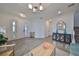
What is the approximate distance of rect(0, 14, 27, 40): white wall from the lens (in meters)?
2.13

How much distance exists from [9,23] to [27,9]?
1.48 ft

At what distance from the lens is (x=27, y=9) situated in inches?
86.3

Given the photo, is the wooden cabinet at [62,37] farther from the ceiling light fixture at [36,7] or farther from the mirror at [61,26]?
the ceiling light fixture at [36,7]

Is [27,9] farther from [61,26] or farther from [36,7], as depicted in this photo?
[61,26]

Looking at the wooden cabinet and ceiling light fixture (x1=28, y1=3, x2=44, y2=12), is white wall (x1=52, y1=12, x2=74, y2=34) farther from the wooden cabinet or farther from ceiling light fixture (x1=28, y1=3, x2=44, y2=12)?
ceiling light fixture (x1=28, y1=3, x2=44, y2=12)

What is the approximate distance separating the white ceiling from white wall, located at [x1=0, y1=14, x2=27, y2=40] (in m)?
0.09

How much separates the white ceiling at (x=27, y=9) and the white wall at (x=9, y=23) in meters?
0.09

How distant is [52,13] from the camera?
2295 millimetres

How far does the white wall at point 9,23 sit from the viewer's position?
2.13 metres

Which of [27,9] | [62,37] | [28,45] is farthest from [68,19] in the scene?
[28,45]

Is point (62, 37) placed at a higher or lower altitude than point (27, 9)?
lower

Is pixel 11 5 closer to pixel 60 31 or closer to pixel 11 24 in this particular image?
pixel 11 24

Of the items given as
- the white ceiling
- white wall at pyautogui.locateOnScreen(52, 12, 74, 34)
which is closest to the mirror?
white wall at pyautogui.locateOnScreen(52, 12, 74, 34)

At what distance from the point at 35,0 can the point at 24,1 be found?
209mm
